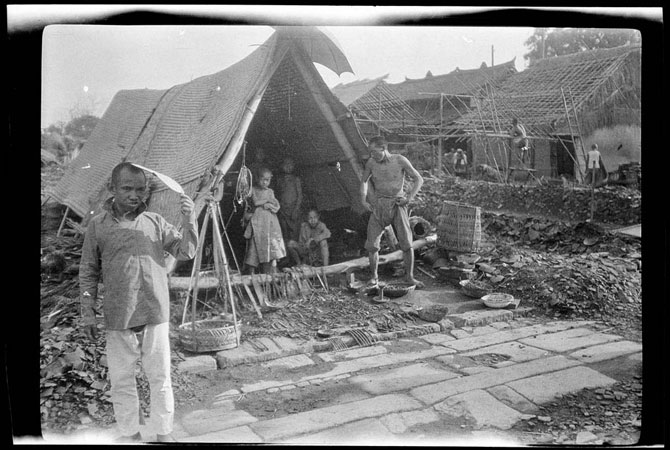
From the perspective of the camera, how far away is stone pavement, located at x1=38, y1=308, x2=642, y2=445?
14.0ft

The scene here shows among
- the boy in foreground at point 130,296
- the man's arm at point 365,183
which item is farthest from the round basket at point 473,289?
the boy in foreground at point 130,296

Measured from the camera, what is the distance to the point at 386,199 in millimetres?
5527

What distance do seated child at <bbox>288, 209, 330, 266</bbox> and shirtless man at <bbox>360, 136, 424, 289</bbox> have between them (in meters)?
0.42

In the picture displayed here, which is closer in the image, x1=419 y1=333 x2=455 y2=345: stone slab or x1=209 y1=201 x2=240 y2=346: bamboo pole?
x1=209 y1=201 x2=240 y2=346: bamboo pole

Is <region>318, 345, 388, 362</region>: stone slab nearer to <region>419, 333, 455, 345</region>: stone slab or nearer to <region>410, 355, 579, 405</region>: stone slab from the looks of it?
<region>419, 333, 455, 345</region>: stone slab

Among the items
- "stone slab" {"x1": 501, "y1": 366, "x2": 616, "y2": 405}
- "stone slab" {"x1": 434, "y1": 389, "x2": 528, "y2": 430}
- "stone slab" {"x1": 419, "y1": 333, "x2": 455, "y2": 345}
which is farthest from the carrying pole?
"stone slab" {"x1": 501, "y1": 366, "x2": 616, "y2": 405}

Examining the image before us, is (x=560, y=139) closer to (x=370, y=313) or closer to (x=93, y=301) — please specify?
(x=370, y=313)

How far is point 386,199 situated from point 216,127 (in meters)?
1.65

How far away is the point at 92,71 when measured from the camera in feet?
14.9

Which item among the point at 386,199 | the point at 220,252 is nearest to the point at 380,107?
the point at 386,199

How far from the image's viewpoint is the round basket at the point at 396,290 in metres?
5.45

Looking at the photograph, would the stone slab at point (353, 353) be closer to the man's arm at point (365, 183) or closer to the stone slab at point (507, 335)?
the stone slab at point (507, 335)

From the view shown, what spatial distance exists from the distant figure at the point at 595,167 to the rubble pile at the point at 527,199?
11 cm

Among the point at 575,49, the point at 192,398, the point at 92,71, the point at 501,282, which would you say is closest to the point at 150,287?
the point at 192,398
